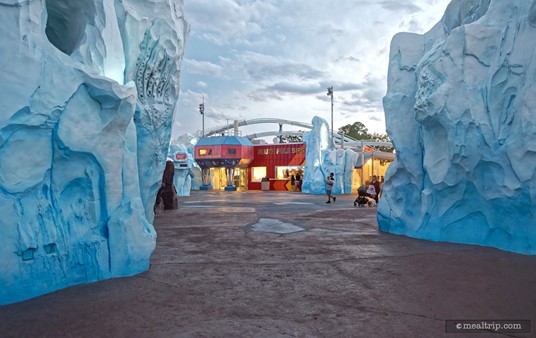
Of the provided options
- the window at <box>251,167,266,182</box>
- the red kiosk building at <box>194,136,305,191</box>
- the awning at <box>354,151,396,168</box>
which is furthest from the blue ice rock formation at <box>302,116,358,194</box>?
the window at <box>251,167,266,182</box>

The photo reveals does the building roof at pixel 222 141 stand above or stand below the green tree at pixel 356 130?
below

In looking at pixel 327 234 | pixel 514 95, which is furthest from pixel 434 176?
pixel 327 234

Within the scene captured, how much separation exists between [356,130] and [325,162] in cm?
4284

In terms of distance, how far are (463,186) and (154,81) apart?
7.08 m

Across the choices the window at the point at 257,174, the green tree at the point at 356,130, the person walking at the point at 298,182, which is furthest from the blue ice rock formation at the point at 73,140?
the green tree at the point at 356,130

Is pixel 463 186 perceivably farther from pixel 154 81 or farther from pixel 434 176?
pixel 154 81

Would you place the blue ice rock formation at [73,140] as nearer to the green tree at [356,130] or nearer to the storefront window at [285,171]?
the storefront window at [285,171]

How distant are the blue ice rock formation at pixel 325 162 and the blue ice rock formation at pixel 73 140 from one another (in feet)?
79.7

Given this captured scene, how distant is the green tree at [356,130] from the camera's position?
70.5 metres

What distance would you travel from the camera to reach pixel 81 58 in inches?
229

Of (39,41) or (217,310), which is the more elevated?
(39,41)

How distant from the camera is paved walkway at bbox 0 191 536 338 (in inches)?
156

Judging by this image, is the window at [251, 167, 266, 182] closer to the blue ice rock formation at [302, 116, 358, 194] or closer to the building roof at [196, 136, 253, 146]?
the building roof at [196, 136, 253, 146]

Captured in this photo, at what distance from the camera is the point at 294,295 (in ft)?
16.6
